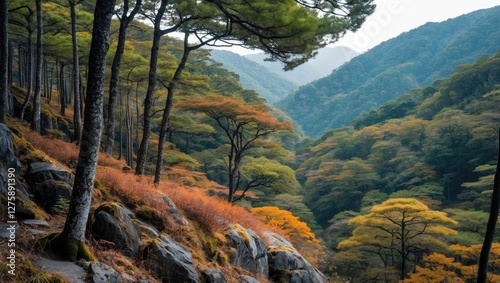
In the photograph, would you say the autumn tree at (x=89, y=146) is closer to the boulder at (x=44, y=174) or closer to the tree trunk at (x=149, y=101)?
the boulder at (x=44, y=174)

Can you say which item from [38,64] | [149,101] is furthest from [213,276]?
[38,64]

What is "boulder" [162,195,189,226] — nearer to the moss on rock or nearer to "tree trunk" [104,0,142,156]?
the moss on rock

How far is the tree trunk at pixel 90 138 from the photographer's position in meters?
4.23

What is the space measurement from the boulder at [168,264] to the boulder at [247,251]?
2398 mm

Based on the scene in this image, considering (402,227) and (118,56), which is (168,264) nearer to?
(118,56)

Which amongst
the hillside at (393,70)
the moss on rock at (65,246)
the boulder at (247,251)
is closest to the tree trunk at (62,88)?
the boulder at (247,251)

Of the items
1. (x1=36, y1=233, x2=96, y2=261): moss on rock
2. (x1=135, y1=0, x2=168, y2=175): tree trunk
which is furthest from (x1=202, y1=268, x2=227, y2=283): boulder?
(x1=135, y1=0, x2=168, y2=175): tree trunk

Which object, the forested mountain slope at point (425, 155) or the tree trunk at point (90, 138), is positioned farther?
the forested mountain slope at point (425, 155)

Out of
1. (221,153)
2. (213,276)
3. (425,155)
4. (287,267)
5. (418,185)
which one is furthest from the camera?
(425,155)

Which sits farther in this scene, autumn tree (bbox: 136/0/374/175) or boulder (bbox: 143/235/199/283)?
autumn tree (bbox: 136/0/374/175)

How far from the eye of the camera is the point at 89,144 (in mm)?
4289

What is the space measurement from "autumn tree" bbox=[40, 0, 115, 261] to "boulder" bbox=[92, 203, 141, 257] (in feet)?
2.96

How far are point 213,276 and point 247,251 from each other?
100 inches

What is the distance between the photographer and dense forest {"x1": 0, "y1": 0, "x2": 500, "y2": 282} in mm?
5869
